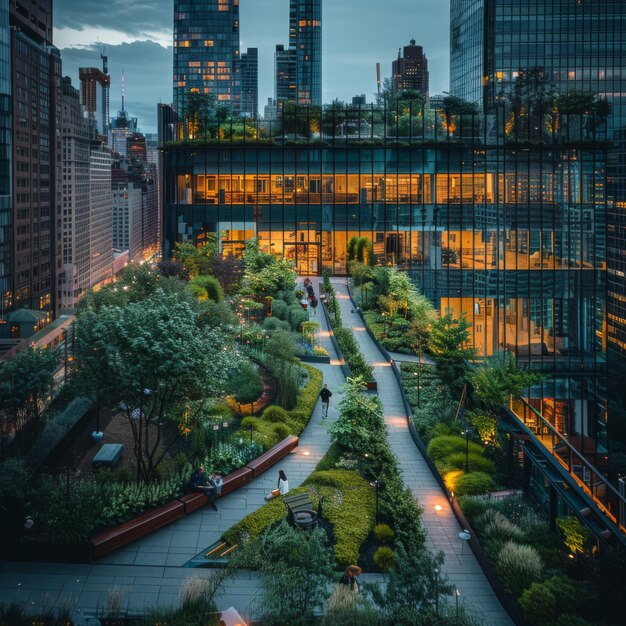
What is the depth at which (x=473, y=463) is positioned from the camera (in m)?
21.8

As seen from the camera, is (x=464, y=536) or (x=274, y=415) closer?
(x=464, y=536)

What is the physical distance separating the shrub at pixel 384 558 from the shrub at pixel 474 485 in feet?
13.7

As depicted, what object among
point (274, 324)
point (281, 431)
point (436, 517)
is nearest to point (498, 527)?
point (436, 517)

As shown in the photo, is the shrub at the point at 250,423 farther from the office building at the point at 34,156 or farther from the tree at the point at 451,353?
the office building at the point at 34,156

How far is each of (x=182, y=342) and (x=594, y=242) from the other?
1907 inches

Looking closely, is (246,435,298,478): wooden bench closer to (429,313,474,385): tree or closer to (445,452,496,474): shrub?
(445,452,496,474): shrub

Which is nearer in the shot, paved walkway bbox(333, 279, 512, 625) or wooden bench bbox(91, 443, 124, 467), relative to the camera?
paved walkway bbox(333, 279, 512, 625)

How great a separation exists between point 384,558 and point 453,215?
4742 cm

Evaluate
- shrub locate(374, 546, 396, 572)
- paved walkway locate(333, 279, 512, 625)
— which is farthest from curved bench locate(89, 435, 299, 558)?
shrub locate(374, 546, 396, 572)

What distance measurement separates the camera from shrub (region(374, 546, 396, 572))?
54.3ft

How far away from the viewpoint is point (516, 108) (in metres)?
60.3

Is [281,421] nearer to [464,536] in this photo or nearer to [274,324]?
[464,536]

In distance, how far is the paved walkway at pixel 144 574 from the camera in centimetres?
1504

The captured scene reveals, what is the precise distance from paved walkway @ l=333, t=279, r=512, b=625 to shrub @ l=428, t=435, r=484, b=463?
55cm
